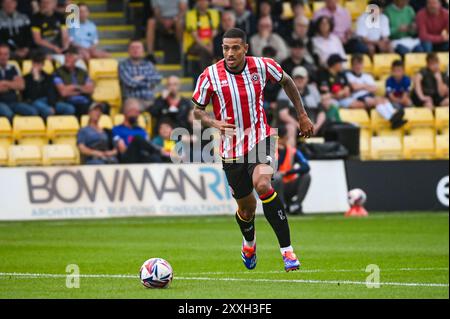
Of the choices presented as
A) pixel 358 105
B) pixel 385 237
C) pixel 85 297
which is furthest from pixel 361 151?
pixel 85 297

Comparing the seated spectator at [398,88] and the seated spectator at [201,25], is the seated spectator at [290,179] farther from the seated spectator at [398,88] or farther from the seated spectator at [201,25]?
the seated spectator at [398,88]

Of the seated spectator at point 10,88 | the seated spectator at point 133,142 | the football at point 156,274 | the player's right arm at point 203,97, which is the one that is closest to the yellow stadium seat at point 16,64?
the seated spectator at point 10,88

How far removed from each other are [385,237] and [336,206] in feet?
15.8

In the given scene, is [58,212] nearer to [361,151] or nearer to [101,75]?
[101,75]

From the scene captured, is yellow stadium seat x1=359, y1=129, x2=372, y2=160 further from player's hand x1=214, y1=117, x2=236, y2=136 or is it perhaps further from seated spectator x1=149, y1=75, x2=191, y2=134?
player's hand x1=214, y1=117, x2=236, y2=136

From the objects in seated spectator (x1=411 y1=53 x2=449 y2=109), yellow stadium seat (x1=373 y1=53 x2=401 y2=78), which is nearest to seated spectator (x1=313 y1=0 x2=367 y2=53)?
yellow stadium seat (x1=373 y1=53 x2=401 y2=78)

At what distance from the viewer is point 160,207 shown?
21.3m

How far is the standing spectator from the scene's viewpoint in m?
25.2

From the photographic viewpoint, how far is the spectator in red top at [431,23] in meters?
26.5

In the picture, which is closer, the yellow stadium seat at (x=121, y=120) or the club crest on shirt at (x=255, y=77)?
the club crest on shirt at (x=255, y=77)

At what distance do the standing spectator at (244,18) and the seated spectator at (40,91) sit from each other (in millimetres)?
4636

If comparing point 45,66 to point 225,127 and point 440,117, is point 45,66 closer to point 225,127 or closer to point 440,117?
point 440,117

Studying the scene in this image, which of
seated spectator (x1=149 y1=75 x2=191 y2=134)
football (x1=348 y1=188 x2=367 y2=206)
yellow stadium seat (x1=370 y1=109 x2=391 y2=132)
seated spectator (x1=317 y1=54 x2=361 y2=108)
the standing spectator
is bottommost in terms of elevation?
football (x1=348 y1=188 x2=367 y2=206)

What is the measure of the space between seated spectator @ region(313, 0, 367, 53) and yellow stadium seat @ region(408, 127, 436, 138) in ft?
7.88
